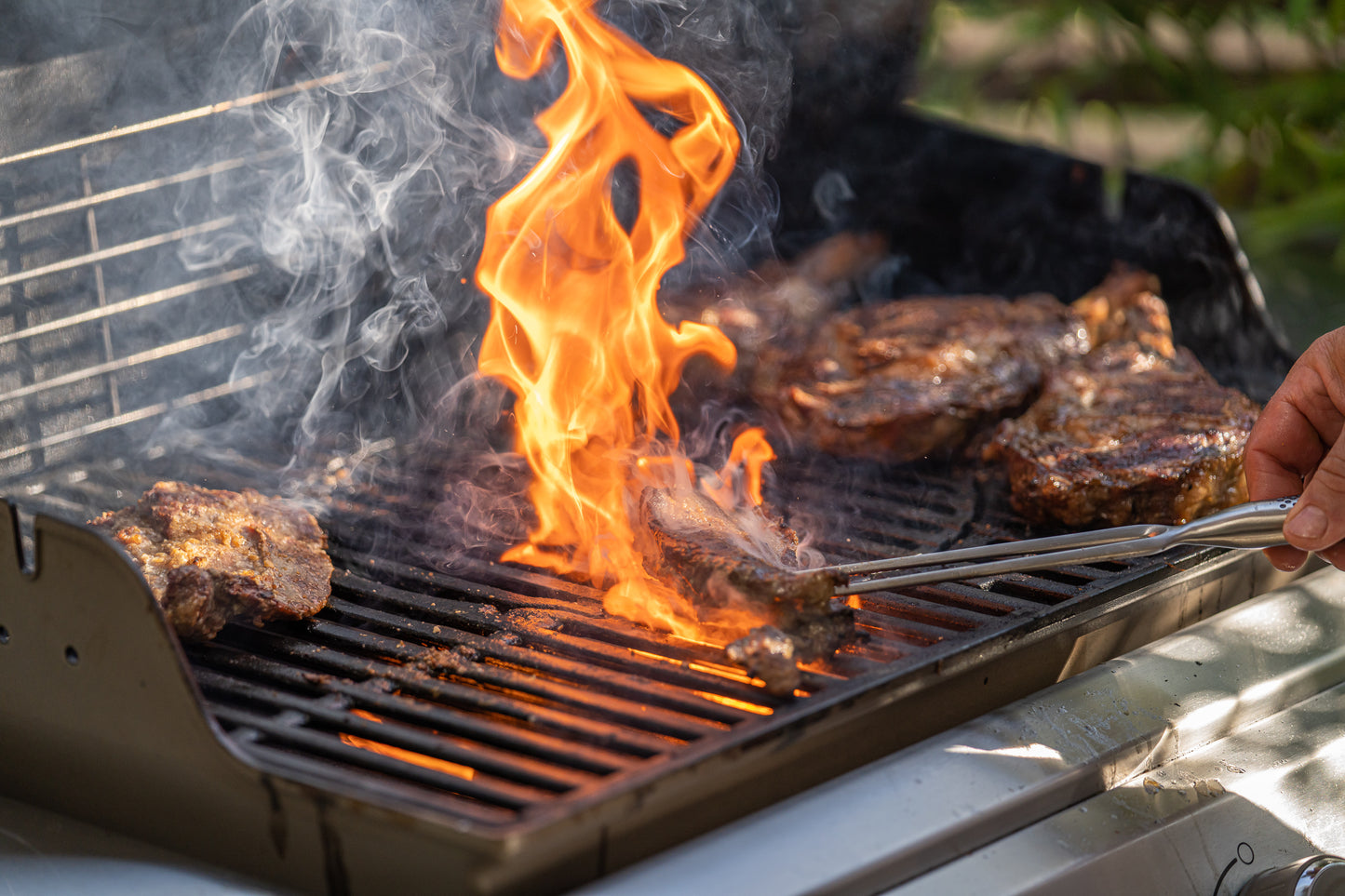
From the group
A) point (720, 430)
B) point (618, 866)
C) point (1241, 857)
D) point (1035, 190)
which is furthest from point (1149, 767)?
point (1035, 190)

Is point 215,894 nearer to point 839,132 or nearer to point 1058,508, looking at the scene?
point 1058,508

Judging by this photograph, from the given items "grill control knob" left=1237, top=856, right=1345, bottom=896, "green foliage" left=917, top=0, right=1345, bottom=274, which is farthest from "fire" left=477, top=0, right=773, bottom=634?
"green foliage" left=917, top=0, right=1345, bottom=274

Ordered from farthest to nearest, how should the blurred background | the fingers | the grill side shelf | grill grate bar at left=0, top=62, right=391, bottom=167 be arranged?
1. the blurred background
2. grill grate bar at left=0, top=62, right=391, bottom=167
3. the fingers
4. the grill side shelf

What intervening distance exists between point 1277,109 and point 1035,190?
2.88 meters

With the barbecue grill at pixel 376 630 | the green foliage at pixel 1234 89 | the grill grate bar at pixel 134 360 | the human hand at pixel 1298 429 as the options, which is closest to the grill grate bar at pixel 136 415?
the barbecue grill at pixel 376 630

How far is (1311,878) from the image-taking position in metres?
1.98

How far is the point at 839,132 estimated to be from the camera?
4.18m

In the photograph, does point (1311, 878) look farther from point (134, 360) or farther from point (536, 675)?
point (134, 360)

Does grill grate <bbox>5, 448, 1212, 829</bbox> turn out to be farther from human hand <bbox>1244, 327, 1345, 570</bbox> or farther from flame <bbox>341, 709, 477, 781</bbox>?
human hand <bbox>1244, 327, 1345, 570</bbox>

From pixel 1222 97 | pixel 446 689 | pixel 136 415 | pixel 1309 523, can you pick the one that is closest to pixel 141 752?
pixel 446 689

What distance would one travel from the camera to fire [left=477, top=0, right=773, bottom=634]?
2.99 m

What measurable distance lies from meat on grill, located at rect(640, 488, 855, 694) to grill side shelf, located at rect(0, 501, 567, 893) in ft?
2.24

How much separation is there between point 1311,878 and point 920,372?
173cm

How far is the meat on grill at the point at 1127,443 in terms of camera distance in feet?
9.53
